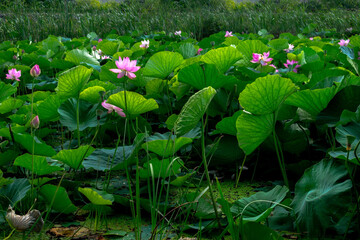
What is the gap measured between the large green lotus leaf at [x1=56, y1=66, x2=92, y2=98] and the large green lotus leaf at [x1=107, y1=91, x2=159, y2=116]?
0.19 m

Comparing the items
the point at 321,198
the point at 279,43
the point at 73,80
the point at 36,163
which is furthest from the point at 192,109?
the point at 279,43

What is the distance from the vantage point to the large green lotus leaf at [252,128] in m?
1.05

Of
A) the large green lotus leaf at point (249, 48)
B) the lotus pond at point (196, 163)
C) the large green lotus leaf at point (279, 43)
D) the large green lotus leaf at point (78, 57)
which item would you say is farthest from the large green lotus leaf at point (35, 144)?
the large green lotus leaf at point (279, 43)

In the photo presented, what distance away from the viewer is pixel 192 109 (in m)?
0.88

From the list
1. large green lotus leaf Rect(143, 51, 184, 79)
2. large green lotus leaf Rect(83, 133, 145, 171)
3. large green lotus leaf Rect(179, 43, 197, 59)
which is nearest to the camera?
large green lotus leaf Rect(83, 133, 145, 171)

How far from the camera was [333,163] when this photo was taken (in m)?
0.88

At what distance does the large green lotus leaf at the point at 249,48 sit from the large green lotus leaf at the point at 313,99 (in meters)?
0.79

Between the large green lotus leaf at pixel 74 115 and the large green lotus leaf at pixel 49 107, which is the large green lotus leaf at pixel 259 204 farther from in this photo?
the large green lotus leaf at pixel 49 107

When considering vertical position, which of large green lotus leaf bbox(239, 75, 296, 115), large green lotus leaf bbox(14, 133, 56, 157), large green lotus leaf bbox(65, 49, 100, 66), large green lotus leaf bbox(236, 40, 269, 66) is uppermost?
large green lotus leaf bbox(239, 75, 296, 115)

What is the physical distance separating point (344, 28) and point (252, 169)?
17.2 feet

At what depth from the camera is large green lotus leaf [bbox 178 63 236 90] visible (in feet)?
4.12

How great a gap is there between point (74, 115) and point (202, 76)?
52cm

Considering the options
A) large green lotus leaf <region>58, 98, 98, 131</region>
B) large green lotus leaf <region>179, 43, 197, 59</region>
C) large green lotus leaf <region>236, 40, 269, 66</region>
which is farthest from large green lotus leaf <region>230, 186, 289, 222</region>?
large green lotus leaf <region>179, 43, 197, 59</region>

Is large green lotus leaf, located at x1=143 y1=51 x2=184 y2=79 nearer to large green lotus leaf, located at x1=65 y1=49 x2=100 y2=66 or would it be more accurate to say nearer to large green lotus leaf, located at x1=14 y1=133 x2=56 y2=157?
large green lotus leaf, located at x1=14 y1=133 x2=56 y2=157
